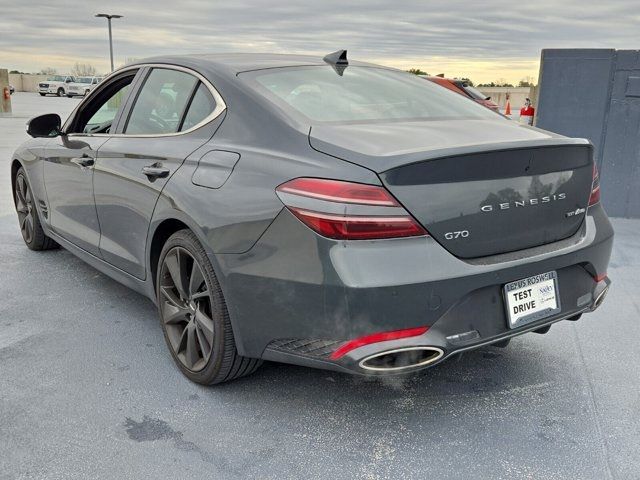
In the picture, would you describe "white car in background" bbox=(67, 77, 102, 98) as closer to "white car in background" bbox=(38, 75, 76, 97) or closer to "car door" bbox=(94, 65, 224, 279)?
"white car in background" bbox=(38, 75, 76, 97)

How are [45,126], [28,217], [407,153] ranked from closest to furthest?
[407,153]
[45,126]
[28,217]

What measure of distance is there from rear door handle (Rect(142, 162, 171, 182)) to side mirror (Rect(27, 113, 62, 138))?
154 centimetres

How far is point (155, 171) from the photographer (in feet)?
10.2

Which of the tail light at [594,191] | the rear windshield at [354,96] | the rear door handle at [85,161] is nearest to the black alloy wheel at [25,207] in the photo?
the rear door handle at [85,161]

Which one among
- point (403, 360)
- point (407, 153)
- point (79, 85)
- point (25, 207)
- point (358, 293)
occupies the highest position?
point (407, 153)

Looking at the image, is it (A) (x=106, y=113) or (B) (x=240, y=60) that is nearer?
(B) (x=240, y=60)

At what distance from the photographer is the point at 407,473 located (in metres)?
2.39

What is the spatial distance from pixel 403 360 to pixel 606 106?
5516mm

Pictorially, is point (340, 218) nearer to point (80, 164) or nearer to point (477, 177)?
point (477, 177)

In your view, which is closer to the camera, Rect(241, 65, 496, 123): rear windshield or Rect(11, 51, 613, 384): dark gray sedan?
Rect(11, 51, 613, 384): dark gray sedan

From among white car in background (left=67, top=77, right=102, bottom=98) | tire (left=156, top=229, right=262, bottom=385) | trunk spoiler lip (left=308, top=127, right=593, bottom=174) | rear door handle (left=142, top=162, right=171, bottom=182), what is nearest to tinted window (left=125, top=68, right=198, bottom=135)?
rear door handle (left=142, top=162, right=171, bottom=182)

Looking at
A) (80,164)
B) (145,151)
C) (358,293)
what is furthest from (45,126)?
(358,293)

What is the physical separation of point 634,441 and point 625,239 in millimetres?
3834

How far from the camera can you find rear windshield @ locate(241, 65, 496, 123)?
2.85 meters
